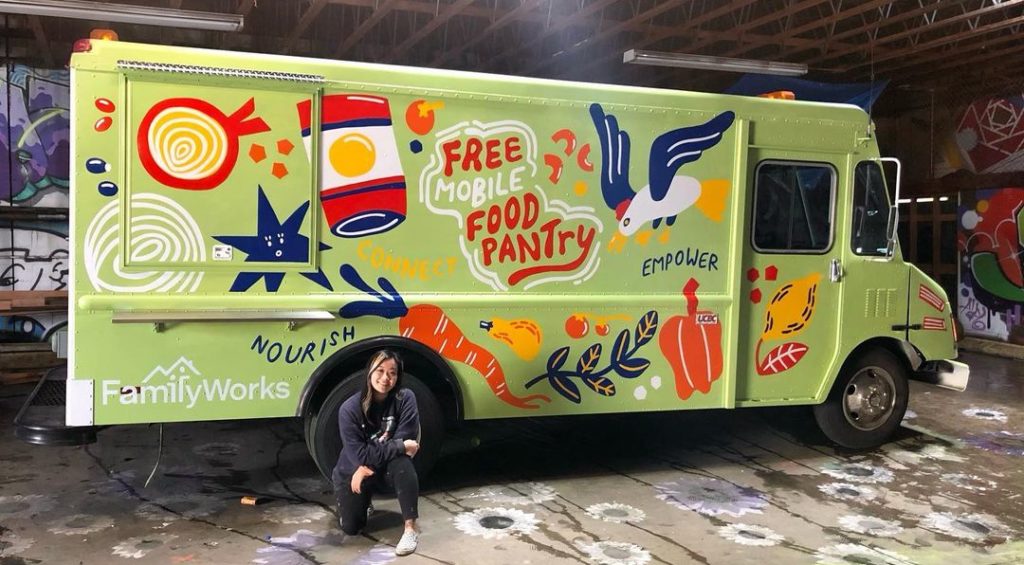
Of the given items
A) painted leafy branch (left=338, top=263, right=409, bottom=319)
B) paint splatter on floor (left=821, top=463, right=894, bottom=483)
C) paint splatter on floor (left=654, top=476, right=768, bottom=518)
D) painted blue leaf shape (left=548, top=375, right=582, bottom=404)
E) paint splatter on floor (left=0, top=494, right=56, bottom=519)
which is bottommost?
paint splatter on floor (left=0, top=494, right=56, bottom=519)

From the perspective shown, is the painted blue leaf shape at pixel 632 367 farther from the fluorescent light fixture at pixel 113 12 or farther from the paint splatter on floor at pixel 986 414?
the fluorescent light fixture at pixel 113 12

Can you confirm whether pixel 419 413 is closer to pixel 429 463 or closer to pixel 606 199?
pixel 429 463

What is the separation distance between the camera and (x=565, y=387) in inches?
213

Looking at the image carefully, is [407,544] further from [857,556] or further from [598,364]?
[857,556]

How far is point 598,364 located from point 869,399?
268 cm

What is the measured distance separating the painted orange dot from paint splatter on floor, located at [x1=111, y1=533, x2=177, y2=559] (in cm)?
228

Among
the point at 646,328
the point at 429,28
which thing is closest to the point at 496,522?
the point at 646,328

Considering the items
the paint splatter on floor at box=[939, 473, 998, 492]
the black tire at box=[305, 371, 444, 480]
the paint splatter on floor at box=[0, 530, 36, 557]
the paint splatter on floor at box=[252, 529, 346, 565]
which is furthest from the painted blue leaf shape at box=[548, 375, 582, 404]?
the paint splatter on floor at box=[0, 530, 36, 557]

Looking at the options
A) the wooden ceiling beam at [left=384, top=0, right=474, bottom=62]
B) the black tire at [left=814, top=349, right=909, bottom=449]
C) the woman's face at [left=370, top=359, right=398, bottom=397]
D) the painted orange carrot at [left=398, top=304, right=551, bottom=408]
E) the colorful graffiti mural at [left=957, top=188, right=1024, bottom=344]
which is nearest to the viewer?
the woman's face at [left=370, top=359, right=398, bottom=397]

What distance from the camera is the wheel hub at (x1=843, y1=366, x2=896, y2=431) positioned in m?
6.47

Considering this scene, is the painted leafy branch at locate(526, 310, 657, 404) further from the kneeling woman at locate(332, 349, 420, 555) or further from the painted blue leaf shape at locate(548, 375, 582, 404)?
the kneeling woman at locate(332, 349, 420, 555)

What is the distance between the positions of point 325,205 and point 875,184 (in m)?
4.35

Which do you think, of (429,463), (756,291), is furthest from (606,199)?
(429,463)

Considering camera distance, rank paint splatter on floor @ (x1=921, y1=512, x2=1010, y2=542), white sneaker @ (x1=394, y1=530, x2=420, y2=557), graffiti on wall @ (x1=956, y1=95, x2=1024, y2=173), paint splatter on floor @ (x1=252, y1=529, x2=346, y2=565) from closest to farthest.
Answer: paint splatter on floor @ (x1=252, y1=529, x2=346, y2=565) < white sneaker @ (x1=394, y1=530, x2=420, y2=557) < paint splatter on floor @ (x1=921, y1=512, x2=1010, y2=542) < graffiti on wall @ (x1=956, y1=95, x2=1024, y2=173)
